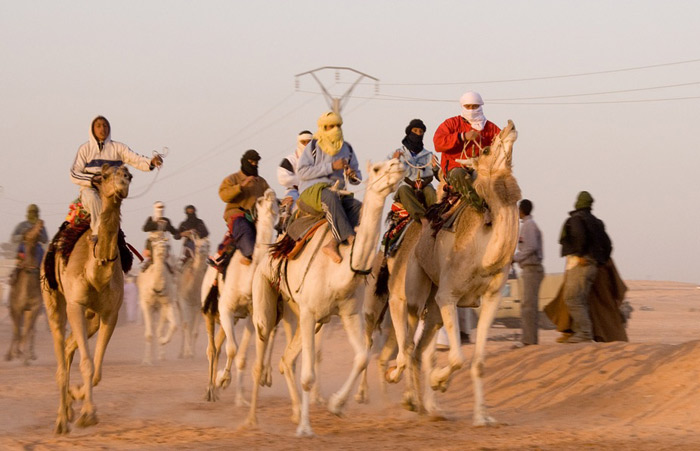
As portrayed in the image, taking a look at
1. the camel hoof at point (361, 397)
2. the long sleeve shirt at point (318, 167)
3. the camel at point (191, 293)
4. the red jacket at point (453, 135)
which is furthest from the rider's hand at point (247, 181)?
the camel at point (191, 293)

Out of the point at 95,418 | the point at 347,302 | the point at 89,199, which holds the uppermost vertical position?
the point at 89,199

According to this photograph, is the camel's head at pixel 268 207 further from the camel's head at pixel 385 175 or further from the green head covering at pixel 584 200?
the green head covering at pixel 584 200

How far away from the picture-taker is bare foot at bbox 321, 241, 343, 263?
448 inches

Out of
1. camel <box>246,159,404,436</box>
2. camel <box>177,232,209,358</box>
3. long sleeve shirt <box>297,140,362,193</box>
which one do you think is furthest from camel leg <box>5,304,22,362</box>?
long sleeve shirt <box>297,140,362,193</box>

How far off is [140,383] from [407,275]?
261 inches

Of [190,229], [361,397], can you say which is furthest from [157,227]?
[361,397]

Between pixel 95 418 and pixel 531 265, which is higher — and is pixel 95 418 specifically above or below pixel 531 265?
below

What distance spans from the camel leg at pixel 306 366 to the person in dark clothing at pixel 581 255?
6.89m

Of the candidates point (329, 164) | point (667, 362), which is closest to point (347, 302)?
point (329, 164)

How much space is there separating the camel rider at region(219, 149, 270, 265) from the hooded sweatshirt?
2290 mm

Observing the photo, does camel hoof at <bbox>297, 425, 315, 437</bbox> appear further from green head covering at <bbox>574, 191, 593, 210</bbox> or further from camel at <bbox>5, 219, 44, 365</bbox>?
camel at <bbox>5, 219, 44, 365</bbox>

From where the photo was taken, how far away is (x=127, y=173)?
1183 centimetres

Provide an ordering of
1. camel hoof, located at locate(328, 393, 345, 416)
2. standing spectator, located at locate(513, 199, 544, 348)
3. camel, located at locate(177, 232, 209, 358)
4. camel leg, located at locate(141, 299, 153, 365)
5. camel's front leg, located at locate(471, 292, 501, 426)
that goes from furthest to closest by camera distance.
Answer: camel, located at locate(177, 232, 209, 358) < camel leg, located at locate(141, 299, 153, 365) < standing spectator, located at locate(513, 199, 544, 348) < camel's front leg, located at locate(471, 292, 501, 426) < camel hoof, located at locate(328, 393, 345, 416)

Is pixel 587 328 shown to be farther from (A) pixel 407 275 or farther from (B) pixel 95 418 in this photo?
(B) pixel 95 418
